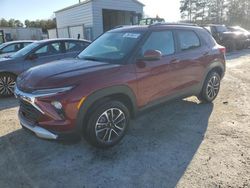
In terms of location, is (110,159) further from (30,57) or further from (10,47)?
(10,47)

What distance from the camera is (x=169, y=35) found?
477 centimetres

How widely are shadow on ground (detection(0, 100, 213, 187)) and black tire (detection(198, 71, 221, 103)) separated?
1.10 m

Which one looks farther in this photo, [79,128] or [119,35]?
[119,35]

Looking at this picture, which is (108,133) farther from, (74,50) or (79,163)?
(74,50)

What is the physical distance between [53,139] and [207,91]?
3679 millimetres

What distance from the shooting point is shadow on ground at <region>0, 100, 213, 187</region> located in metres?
3.25

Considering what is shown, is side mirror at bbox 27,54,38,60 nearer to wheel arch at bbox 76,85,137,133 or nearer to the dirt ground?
the dirt ground

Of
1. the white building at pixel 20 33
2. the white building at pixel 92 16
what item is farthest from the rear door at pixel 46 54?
the white building at pixel 20 33

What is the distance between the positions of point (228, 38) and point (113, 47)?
14208 mm

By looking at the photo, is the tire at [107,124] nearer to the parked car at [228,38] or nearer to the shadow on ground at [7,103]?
the shadow on ground at [7,103]

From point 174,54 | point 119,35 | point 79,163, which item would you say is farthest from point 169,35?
point 79,163

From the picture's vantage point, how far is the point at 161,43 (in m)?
4.59

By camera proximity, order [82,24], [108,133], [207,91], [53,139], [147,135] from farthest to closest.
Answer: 1. [82,24]
2. [207,91]
3. [147,135]
4. [108,133]
5. [53,139]

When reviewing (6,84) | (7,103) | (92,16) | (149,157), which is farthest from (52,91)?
(92,16)
